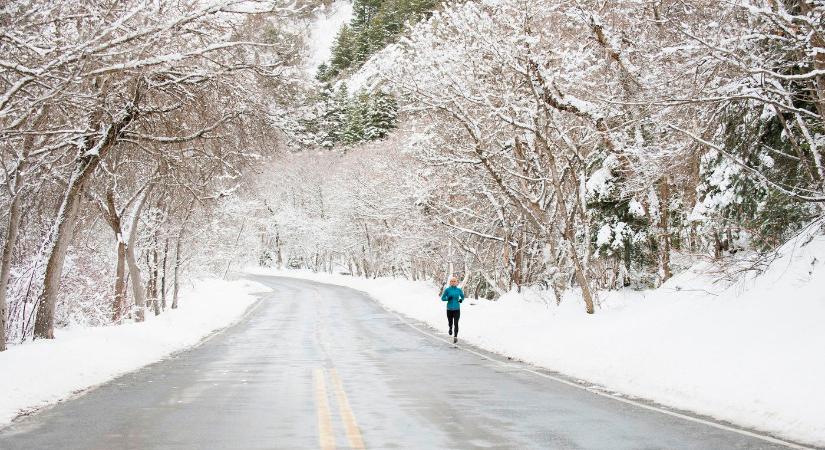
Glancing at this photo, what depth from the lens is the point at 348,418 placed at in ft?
32.8

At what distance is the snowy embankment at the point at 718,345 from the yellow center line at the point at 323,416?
453 centimetres

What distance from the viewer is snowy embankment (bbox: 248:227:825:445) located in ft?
34.4

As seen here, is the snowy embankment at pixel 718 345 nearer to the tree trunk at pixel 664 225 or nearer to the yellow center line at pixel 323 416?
the tree trunk at pixel 664 225

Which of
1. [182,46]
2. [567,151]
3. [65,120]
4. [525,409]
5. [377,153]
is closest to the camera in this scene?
[525,409]

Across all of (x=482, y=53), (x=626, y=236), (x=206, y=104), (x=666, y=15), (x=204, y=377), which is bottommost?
(x=204, y=377)

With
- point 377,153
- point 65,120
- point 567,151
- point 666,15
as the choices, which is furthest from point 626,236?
point 377,153

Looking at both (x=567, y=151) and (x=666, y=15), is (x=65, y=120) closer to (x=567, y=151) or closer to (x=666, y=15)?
(x=666, y=15)

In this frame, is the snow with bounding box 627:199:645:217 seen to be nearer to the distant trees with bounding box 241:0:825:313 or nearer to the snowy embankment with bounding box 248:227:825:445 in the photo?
the distant trees with bounding box 241:0:825:313

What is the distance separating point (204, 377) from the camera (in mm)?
15141

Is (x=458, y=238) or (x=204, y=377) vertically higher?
(x=458, y=238)

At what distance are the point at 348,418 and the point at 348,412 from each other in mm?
503

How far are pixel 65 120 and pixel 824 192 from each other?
1347 centimetres

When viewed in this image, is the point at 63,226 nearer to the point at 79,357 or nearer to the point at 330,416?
the point at 79,357

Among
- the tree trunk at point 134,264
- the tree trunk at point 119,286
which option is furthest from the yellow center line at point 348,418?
the tree trunk at point 134,264
